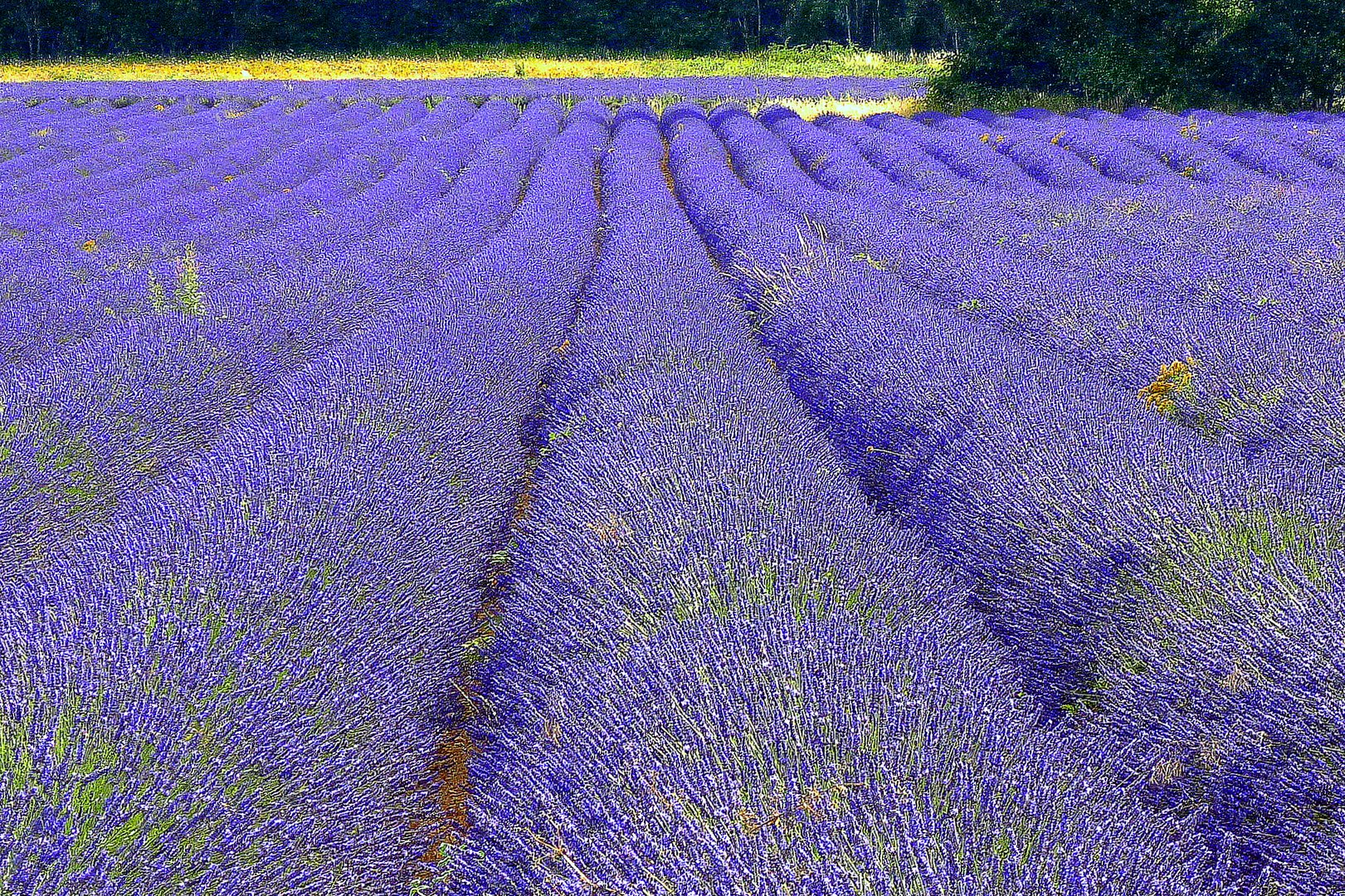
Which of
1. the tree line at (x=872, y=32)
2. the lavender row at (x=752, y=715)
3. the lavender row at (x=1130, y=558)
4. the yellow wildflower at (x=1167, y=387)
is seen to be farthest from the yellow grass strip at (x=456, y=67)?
the lavender row at (x=752, y=715)

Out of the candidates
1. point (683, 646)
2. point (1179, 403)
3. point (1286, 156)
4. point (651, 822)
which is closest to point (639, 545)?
point (683, 646)

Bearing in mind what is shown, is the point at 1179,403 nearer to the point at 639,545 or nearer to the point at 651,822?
the point at 639,545

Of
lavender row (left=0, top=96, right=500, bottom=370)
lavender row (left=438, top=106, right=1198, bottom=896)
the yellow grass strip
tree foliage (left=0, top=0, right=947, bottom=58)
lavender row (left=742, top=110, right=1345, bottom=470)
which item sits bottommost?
lavender row (left=438, top=106, right=1198, bottom=896)

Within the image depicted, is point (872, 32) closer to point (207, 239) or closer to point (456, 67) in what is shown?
point (456, 67)

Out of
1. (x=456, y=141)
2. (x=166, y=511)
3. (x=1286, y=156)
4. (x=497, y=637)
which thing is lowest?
(x=497, y=637)

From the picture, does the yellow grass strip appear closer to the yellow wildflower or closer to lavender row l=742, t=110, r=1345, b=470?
lavender row l=742, t=110, r=1345, b=470

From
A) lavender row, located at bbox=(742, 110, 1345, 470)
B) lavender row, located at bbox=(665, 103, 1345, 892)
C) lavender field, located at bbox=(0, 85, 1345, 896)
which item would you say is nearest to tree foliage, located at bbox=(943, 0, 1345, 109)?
lavender row, located at bbox=(742, 110, 1345, 470)
